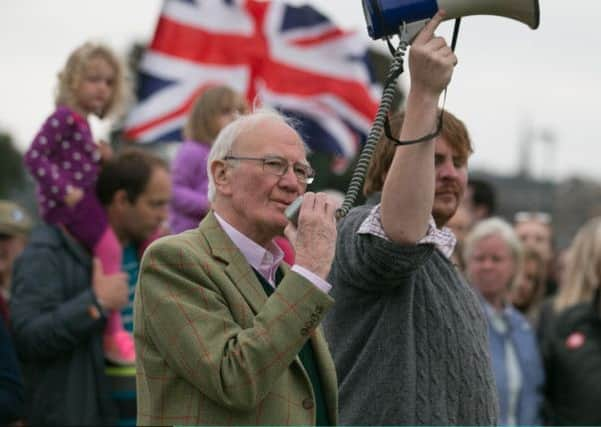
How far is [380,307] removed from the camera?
13.3 ft

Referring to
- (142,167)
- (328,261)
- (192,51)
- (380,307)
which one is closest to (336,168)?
(192,51)

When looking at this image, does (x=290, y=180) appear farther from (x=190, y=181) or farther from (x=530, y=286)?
(x=530, y=286)

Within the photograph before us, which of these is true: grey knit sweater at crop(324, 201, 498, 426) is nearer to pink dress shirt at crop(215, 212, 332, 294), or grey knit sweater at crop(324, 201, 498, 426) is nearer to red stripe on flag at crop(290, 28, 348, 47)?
pink dress shirt at crop(215, 212, 332, 294)

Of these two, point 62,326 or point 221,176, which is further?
point 62,326

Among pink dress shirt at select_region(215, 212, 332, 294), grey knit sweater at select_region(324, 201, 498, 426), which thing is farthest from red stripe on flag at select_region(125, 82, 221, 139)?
pink dress shirt at select_region(215, 212, 332, 294)

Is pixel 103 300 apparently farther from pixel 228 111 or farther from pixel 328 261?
pixel 328 261

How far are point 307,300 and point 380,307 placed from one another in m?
0.70

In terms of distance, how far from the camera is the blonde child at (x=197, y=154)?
6.82 meters

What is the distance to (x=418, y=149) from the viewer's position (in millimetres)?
3668

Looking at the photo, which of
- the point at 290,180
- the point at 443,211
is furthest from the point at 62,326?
the point at 290,180

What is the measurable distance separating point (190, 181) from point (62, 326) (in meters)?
1.52

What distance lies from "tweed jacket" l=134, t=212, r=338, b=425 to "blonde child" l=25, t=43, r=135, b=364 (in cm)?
237

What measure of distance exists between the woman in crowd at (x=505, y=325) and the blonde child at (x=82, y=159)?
2.20 metres

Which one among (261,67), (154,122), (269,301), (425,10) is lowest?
(154,122)
